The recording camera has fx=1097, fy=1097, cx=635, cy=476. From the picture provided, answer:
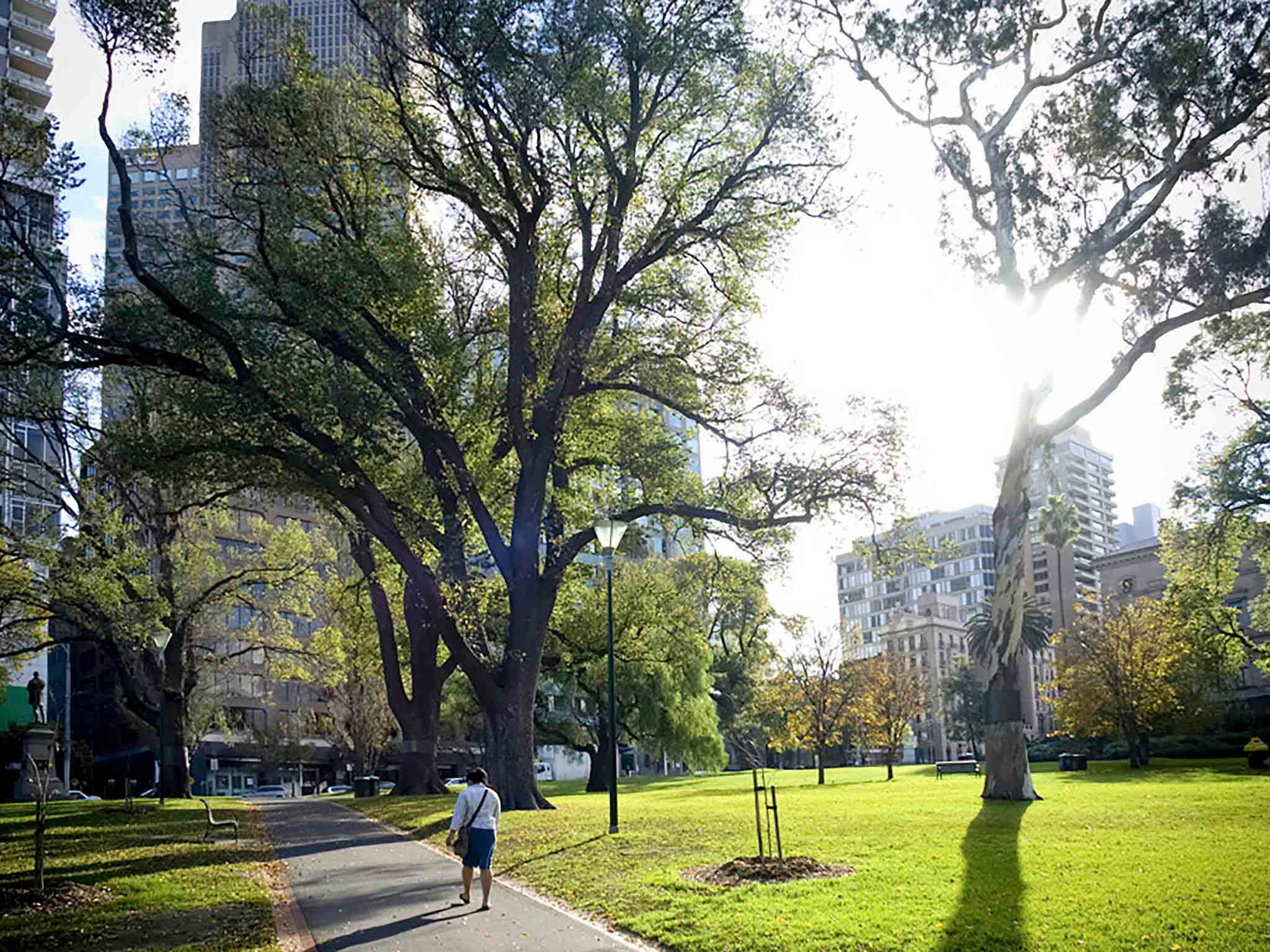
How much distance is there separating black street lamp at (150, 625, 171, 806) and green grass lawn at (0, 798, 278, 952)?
854cm

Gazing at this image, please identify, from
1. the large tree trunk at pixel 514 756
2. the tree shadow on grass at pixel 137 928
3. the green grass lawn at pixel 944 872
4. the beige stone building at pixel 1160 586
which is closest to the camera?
the green grass lawn at pixel 944 872

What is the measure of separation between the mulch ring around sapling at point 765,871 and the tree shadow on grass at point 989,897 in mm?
1566

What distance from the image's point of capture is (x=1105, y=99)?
24.2 meters

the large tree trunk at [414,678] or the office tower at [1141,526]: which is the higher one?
the office tower at [1141,526]

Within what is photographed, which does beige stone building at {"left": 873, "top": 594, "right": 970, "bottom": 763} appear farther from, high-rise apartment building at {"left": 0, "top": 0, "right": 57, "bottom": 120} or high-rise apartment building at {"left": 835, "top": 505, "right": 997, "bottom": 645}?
high-rise apartment building at {"left": 0, "top": 0, "right": 57, "bottom": 120}

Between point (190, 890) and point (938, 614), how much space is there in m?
144

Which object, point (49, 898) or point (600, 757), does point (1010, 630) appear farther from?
point (600, 757)

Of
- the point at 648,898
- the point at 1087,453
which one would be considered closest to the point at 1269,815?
the point at 648,898

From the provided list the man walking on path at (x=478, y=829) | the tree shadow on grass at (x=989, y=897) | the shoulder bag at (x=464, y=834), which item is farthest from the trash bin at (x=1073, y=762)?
the shoulder bag at (x=464, y=834)

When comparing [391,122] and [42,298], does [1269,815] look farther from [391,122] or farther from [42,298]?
[42,298]

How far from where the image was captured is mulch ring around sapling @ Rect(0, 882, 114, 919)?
11930mm

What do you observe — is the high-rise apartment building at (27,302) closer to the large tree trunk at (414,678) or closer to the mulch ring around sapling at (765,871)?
the large tree trunk at (414,678)

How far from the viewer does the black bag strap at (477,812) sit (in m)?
12.1

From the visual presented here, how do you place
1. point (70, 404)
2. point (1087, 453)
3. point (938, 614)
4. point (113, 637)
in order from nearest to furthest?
1. point (70, 404)
2. point (113, 637)
3. point (938, 614)
4. point (1087, 453)
